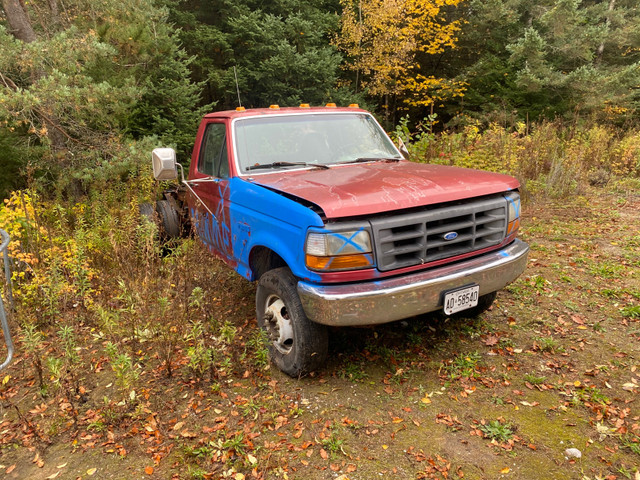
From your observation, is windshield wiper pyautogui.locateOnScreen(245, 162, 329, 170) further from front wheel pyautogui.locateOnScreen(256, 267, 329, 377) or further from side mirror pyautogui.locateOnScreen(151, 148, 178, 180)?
front wheel pyautogui.locateOnScreen(256, 267, 329, 377)

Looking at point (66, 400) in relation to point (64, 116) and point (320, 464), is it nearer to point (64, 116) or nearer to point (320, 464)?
point (320, 464)

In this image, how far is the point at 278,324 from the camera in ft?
11.3

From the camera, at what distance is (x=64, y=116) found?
7.40 m

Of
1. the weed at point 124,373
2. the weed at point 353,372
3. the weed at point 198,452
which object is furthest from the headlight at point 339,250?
the weed at point 124,373

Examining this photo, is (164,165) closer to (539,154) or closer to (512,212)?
(512,212)

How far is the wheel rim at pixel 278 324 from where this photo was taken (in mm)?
3400

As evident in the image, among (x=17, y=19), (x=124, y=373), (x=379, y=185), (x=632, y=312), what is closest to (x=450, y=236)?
(x=379, y=185)

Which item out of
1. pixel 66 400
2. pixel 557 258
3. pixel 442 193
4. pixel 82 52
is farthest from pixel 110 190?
pixel 557 258

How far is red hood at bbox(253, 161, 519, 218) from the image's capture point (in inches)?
112

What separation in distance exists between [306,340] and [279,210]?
995 mm

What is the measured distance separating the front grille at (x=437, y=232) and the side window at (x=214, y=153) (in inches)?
75.7

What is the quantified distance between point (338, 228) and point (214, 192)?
79.1 inches

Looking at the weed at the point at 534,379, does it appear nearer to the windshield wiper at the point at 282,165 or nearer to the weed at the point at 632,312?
the weed at the point at 632,312

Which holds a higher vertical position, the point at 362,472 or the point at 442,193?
the point at 442,193
